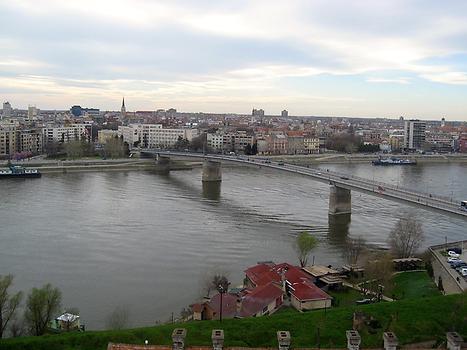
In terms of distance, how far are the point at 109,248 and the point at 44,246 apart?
1.46 meters

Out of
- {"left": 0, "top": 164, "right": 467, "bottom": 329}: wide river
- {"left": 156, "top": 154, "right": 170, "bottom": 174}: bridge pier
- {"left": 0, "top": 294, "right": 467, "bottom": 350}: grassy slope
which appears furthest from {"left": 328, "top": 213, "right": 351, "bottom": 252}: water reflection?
{"left": 156, "top": 154, "right": 170, "bottom": 174}: bridge pier

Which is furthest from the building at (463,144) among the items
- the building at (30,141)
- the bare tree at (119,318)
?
the bare tree at (119,318)

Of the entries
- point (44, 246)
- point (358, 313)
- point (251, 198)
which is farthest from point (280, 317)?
point (251, 198)

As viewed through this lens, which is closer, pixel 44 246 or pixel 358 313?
pixel 358 313

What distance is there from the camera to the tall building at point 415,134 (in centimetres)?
5125

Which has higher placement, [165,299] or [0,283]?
[0,283]

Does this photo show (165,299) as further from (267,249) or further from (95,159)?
(95,159)

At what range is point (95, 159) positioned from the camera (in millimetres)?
31625

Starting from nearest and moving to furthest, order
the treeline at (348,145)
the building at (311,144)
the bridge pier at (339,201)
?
the bridge pier at (339,201)
the building at (311,144)
the treeline at (348,145)

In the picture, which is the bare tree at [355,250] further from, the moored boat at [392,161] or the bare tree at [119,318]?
the moored boat at [392,161]

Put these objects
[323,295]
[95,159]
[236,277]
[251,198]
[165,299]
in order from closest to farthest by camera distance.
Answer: [323,295]
[165,299]
[236,277]
[251,198]
[95,159]

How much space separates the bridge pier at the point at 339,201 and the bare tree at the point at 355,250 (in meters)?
3.09

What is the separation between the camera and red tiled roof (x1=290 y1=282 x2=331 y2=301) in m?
8.52

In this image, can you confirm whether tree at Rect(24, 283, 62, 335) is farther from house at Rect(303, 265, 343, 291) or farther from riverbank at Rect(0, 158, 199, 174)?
riverbank at Rect(0, 158, 199, 174)
